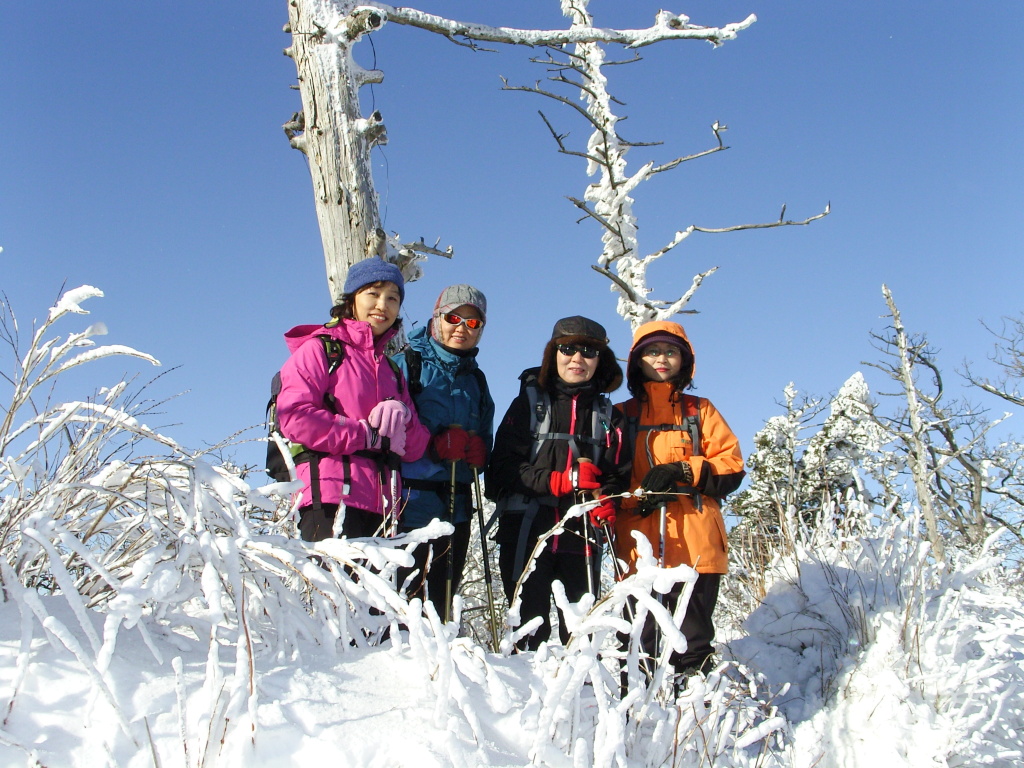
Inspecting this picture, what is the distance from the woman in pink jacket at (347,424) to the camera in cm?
283

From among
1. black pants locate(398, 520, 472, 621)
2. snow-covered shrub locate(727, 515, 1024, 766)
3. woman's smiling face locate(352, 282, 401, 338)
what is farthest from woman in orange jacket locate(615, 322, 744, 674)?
woman's smiling face locate(352, 282, 401, 338)

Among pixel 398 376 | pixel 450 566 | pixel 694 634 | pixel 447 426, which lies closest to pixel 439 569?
pixel 450 566

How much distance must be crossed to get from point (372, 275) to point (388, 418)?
2.69 feet

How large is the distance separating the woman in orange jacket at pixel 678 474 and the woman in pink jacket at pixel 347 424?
3.71 feet

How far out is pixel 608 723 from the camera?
1.47 metres

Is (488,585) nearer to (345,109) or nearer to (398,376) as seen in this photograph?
(398,376)

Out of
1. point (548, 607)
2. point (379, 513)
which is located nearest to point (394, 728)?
point (379, 513)

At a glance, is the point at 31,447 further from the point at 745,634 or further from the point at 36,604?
the point at 745,634

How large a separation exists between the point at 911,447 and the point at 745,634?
1407cm

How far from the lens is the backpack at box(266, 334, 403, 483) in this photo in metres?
2.83

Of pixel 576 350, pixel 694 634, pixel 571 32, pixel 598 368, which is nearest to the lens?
pixel 694 634

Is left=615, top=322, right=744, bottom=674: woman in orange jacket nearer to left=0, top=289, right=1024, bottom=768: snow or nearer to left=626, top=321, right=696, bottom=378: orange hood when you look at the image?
left=626, top=321, right=696, bottom=378: orange hood

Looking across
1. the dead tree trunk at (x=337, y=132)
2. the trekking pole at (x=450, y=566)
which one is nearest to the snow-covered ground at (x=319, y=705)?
the trekking pole at (x=450, y=566)

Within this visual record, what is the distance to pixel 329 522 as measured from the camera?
9.26 feet
